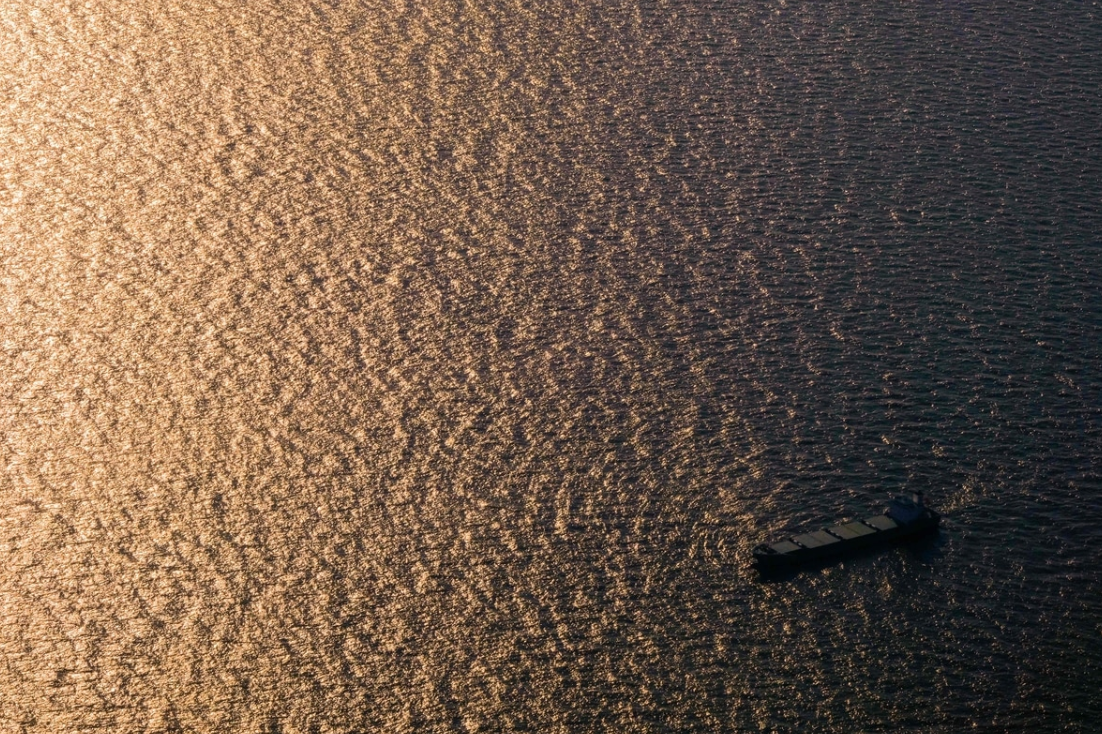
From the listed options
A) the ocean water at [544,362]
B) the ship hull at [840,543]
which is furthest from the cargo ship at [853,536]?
the ocean water at [544,362]

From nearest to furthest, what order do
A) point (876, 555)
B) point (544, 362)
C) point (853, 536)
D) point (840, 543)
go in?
point (840, 543) → point (853, 536) → point (876, 555) → point (544, 362)

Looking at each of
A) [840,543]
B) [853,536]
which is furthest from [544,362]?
[853,536]

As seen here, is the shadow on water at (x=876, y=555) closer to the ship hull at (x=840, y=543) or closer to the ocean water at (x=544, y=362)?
the ship hull at (x=840, y=543)

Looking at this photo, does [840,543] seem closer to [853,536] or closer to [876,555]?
[853,536]

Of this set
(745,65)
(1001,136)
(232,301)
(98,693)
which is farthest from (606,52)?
(98,693)

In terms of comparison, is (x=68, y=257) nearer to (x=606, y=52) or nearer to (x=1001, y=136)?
(x=606, y=52)
